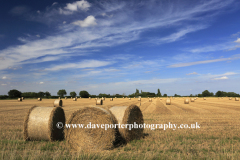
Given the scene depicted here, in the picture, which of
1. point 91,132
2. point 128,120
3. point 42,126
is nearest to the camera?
point 91,132

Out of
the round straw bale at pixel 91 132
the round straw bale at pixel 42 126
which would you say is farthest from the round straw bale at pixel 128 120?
the round straw bale at pixel 42 126

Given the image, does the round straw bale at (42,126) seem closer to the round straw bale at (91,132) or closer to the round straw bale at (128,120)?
the round straw bale at (91,132)

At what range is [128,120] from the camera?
315 inches

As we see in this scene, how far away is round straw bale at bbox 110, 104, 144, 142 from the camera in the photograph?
7.75 metres

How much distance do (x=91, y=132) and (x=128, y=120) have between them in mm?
1679

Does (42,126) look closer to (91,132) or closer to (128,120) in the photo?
(91,132)

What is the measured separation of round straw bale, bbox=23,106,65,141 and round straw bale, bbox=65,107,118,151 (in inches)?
52.2

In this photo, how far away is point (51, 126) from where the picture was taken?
8.05 meters

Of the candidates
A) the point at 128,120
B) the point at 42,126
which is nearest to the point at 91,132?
the point at 128,120

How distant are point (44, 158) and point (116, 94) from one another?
94.1 metres

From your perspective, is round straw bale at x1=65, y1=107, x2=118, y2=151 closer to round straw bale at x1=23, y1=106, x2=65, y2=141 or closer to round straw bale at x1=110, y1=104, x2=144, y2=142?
round straw bale at x1=110, y1=104, x2=144, y2=142

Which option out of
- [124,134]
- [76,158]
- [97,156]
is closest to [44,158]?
[76,158]

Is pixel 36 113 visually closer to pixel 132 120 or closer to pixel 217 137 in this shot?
pixel 132 120

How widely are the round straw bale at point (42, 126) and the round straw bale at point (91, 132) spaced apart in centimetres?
132
